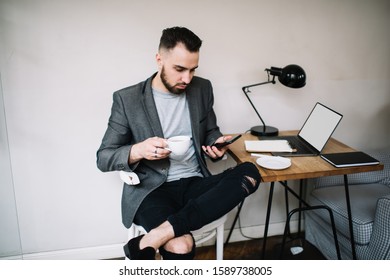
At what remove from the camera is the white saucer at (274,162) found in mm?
1435

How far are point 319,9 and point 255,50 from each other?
472 mm

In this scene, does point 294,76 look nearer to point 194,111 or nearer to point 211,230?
point 194,111

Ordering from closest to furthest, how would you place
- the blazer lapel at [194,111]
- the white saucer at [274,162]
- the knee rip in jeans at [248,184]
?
the knee rip in jeans at [248,184]
the white saucer at [274,162]
the blazer lapel at [194,111]

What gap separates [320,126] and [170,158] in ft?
2.63

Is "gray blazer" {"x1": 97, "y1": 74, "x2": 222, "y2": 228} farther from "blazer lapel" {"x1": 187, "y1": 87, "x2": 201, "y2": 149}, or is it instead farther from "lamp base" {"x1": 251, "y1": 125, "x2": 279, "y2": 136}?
"lamp base" {"x1": 251, "y1": 125, "x2": 279, "y2": 136}

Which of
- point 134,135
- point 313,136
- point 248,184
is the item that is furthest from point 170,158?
point 313,136

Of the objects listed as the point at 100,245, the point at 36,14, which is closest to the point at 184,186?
the point at 100,245

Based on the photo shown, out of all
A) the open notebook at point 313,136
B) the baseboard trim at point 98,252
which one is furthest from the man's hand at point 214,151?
the baseboard trim at point 98,252

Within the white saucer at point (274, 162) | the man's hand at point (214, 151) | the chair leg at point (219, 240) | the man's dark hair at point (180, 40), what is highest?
the man's dark hair at point (180, 40)

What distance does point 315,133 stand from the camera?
5.61ft

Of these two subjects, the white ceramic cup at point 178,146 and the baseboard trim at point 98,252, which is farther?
the baseboard trim at point 98,252

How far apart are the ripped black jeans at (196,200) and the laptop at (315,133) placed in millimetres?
339

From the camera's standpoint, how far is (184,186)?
1.52 meters

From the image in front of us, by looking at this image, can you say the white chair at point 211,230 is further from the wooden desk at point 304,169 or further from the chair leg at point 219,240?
the wooden desk at point 304,169
